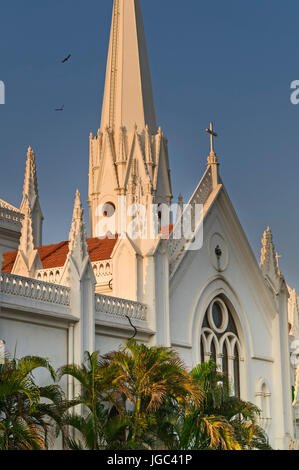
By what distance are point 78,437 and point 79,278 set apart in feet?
15.5

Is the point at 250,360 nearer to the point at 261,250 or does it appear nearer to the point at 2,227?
the point at 261,250

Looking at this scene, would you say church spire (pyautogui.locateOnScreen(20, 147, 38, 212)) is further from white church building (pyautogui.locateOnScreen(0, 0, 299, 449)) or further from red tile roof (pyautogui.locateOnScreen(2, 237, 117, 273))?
red tile roof (pyautogui.locateOnScreen(2, 237, 117, 273))

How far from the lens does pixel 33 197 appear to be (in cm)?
4697

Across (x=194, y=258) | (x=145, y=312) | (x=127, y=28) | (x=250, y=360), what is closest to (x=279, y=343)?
(x=250, y=360)

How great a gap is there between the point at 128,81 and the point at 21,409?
→ 104 ft

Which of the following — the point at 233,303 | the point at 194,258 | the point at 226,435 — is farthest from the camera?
the point at 233,303

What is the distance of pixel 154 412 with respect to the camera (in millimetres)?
29328

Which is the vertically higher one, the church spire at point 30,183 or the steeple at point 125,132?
the steeple at point 125,132

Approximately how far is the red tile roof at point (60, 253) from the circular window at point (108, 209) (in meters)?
10.5

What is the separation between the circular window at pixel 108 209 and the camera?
52.5m

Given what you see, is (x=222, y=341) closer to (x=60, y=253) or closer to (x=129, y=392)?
(x=60, y=253)

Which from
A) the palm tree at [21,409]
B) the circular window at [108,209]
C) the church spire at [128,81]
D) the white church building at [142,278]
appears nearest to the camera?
the palm tree at [21,409]

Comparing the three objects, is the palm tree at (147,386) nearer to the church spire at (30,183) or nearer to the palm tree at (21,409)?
the palm tree at (21,409)

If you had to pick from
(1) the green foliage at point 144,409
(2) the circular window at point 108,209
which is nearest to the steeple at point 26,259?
(1) the green foliage at point 144,409
